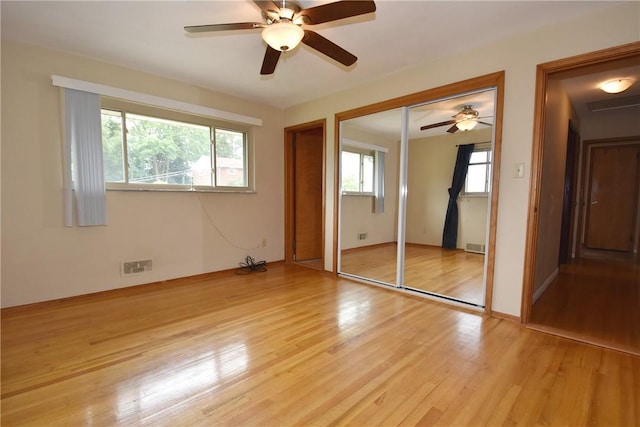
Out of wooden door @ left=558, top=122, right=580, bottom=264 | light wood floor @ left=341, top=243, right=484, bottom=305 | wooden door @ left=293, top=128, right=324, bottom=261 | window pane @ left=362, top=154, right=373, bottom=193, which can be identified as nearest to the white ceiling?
window pane @ left=362, top=154, right=373, bottom=193

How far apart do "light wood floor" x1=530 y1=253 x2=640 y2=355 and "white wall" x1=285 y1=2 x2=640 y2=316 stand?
416 mm

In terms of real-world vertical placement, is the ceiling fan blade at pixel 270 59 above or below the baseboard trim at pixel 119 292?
above

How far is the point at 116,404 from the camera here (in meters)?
1.45

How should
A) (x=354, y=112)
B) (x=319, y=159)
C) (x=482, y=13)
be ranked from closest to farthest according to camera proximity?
1. (x=482, y=13)
2. (x=354, y=112)
3. (x=319, y=159)

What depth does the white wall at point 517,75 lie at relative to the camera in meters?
2.05

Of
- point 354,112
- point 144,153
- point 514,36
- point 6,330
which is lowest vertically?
point 6,330

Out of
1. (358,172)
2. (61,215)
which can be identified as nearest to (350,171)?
(358,172)

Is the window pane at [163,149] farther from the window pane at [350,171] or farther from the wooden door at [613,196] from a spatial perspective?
the wooden door at [613,196]

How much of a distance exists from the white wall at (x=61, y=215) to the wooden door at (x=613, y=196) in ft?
21.0

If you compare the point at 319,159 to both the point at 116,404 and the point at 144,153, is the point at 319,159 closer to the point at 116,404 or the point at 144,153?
the point at 144,153

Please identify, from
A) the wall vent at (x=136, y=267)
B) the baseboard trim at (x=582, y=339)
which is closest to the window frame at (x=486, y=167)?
the baseboard trim at (x=582, y=339)

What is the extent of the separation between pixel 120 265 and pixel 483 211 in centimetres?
393

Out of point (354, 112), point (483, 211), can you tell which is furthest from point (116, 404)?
point (354, 112)

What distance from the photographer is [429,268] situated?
3.81 metres
